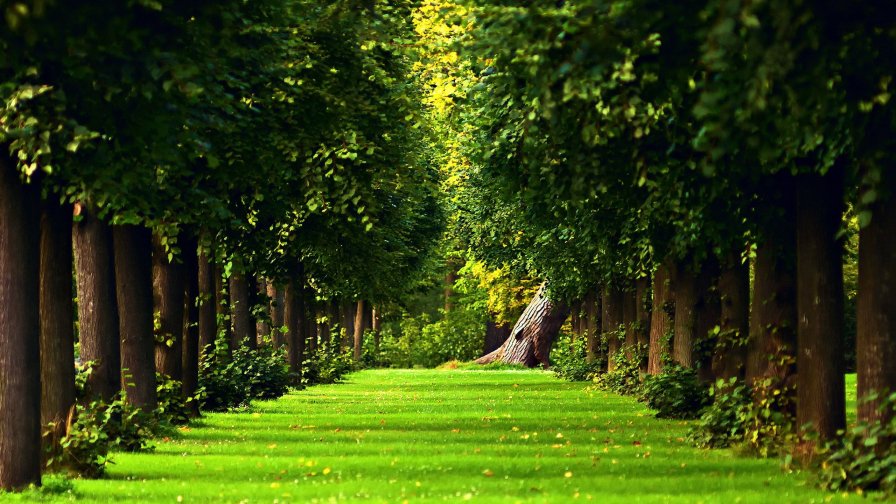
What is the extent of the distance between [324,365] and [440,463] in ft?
123

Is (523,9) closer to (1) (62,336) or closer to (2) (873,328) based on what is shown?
(2) (873,328)

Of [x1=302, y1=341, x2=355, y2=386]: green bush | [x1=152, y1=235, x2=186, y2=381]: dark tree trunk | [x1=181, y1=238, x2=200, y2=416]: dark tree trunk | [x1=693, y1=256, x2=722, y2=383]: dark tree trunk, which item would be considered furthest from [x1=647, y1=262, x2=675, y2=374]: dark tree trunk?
[x1=302, y1=341, x2=355, y2=386]: green bush

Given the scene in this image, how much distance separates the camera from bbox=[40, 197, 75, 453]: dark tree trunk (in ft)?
53.5

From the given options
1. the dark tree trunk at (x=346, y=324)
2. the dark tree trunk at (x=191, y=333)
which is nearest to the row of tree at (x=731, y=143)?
the dark tree trunk at (x=191, y=333)

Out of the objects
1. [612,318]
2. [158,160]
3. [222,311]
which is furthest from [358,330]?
[158,160]

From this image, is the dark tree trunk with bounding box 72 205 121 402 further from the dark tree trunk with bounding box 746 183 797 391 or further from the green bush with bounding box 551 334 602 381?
the green bush with bounding box 551 334 602 381

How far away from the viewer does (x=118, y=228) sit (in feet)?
70.6

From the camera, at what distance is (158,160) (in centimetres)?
1473

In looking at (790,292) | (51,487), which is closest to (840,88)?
(790,292)

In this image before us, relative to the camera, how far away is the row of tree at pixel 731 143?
1189cm

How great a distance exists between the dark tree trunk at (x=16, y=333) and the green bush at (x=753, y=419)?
8.90 metres

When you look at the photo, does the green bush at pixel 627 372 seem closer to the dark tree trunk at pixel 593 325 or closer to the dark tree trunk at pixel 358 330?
the dark tree trunk at pixel 593 325

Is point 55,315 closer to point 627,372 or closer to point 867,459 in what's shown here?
point 867,459

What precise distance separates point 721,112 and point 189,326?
18.8 m
